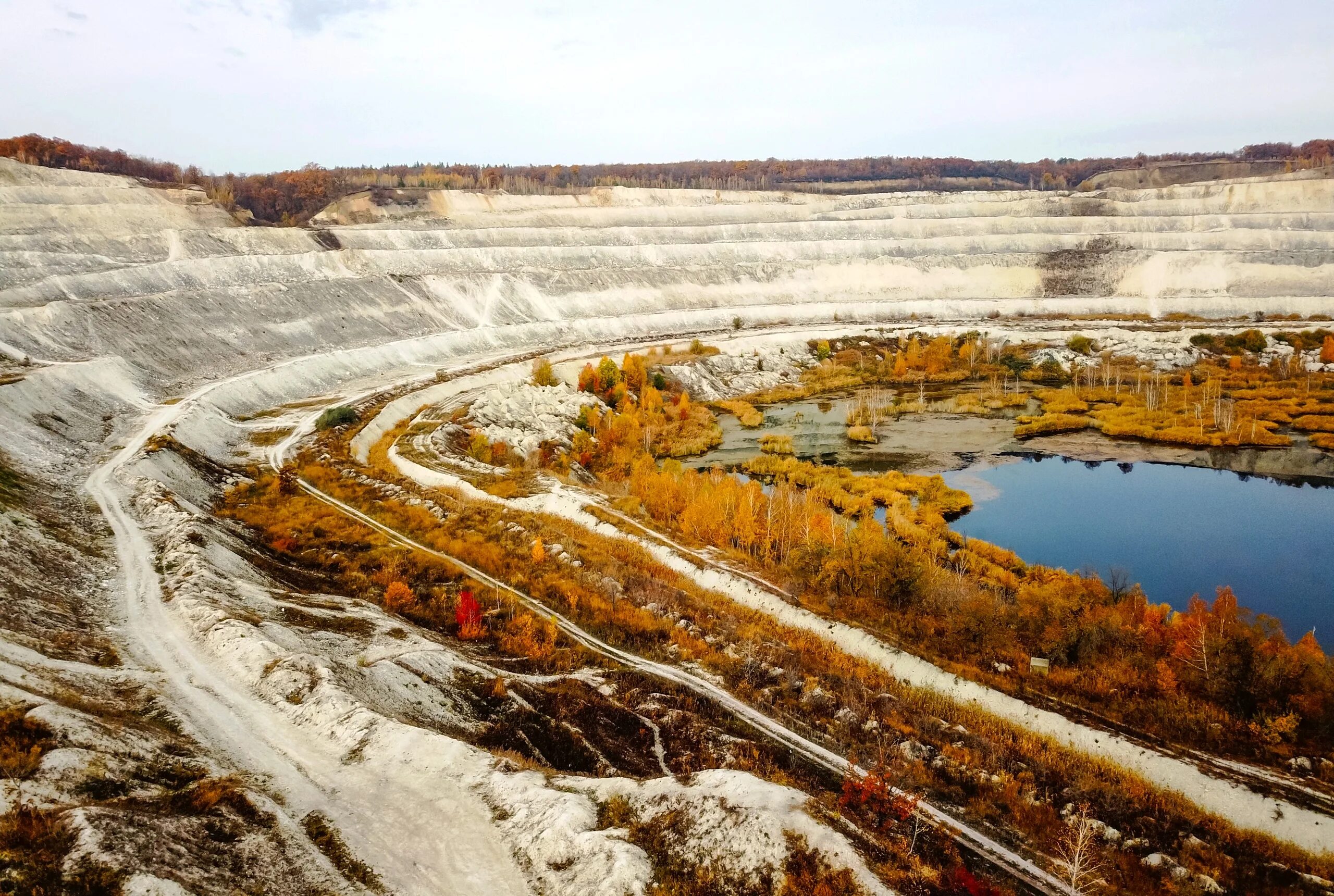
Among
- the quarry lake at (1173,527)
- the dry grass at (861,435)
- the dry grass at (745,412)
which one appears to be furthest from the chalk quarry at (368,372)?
the quarry lake at (1173,527)

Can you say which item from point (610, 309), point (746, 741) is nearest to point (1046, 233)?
point (610, 309)

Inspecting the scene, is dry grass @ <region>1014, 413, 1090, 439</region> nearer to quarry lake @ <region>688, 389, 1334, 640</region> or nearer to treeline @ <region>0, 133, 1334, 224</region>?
quarry lake @ <region>688, 389, 1334, 640</region>

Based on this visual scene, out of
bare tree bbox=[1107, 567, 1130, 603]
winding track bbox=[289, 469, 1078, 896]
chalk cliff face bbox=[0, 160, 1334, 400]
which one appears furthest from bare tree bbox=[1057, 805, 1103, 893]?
chalk cliff face bbox=[0, 160, 1334, 400]

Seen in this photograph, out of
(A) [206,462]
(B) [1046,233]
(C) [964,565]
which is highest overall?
(B) [1046,233]

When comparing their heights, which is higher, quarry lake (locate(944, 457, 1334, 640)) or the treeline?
the treeline

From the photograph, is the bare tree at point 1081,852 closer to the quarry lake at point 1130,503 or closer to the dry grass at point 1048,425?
the quarry lake at point 1130,503

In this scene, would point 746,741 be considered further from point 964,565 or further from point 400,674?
point 964,565
